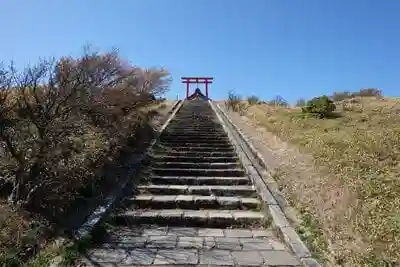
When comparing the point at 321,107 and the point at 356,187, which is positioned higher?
the point at 321,107

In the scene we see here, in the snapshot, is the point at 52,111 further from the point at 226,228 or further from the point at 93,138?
the point at 226,228

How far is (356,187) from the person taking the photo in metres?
5.87

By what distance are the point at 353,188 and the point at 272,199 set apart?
1.26 meters

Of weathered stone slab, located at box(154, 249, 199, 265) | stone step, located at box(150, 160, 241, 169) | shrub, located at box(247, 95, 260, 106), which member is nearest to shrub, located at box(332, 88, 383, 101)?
shrub, located at box(247, 95, 260, 106)

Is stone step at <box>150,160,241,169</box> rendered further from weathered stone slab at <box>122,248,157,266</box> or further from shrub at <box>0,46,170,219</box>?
weathered stone slab at <box>122,248,157,266</box>

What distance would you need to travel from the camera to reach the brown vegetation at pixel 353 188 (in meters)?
4.48

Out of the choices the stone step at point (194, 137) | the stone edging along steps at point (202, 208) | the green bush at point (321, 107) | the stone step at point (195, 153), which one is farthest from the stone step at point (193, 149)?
the green bush at point (321, 107)

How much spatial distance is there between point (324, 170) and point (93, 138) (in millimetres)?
4647

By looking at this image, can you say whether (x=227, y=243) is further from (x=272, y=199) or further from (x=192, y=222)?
(x=272, y=199)

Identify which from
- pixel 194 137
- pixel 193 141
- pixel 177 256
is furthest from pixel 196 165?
pixel 177 256

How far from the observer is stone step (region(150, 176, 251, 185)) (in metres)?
7.80

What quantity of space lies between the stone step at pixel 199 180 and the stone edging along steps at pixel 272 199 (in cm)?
28

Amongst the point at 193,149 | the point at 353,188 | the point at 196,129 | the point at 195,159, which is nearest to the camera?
the point at 353,188

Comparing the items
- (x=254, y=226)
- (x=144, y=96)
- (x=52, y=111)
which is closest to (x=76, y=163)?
(x=52, y=111)
